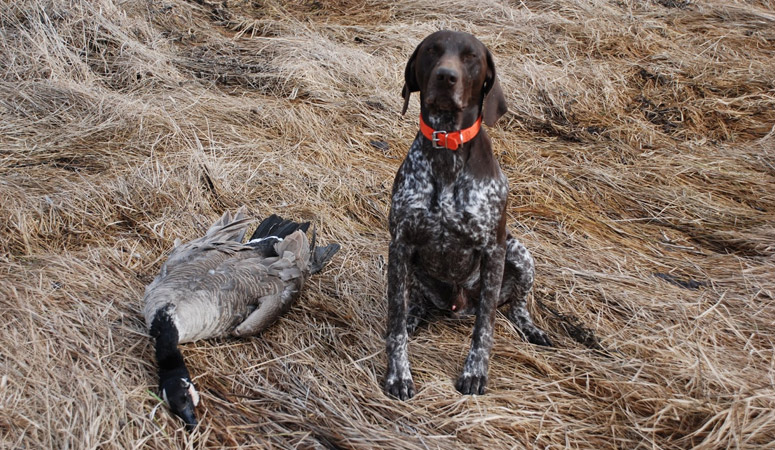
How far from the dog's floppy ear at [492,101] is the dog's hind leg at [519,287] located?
95 centimetres

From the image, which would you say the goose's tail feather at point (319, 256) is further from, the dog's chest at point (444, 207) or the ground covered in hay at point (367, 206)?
the dog's chest at point (444, 207)

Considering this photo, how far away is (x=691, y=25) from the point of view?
8.07m

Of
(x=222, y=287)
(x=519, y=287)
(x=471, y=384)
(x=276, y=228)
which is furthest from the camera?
(x=276, y=228)

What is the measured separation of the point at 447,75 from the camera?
3131mm

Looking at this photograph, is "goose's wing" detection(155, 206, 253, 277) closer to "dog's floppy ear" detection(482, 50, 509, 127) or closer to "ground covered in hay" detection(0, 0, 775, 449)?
"ground covered in hay" detection(0, 0, 775, 449)

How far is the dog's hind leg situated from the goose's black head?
1885mm

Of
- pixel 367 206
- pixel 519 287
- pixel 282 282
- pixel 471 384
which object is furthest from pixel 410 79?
pixel 367 206

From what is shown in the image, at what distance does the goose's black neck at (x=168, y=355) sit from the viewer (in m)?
3.42

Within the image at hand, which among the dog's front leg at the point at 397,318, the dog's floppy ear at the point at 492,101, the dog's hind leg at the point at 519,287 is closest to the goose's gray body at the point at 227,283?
the dog's front leg at the point at 397,318

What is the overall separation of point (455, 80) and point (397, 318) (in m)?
Answer: 1.32

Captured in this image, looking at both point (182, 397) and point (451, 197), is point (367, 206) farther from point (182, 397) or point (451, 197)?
point (182, 397)

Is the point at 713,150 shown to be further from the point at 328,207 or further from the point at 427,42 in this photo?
the point at 427,42

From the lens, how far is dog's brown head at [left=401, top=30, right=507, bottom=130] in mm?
3201

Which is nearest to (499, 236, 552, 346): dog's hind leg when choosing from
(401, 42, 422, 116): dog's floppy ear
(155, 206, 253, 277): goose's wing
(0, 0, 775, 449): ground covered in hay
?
(0, 0, 775, 449): ground covered in hay
